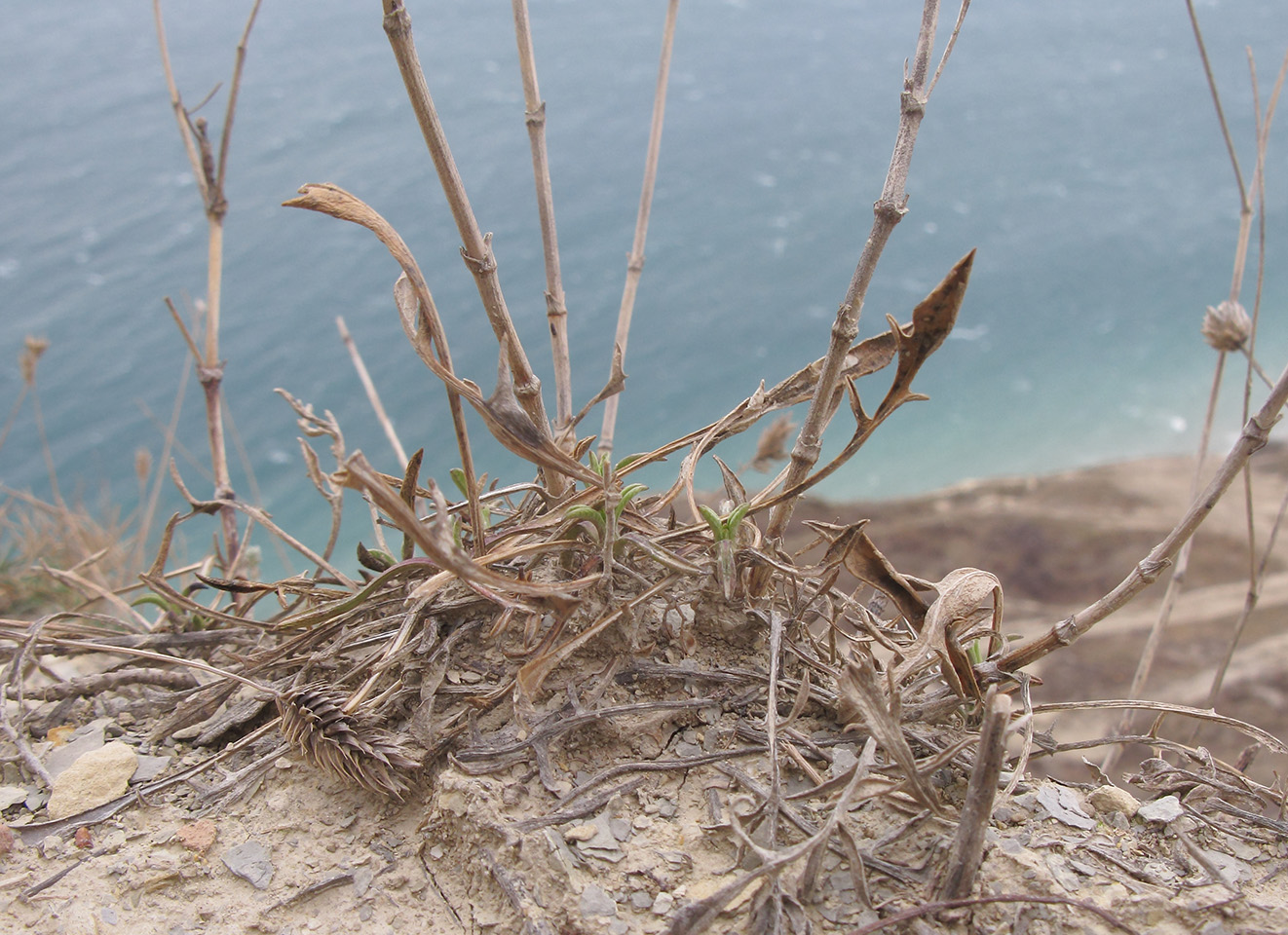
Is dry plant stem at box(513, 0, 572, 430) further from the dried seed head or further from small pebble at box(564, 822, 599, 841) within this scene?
the dried seed head

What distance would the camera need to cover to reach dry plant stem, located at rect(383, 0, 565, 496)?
883mm

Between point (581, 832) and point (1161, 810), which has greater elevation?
point (581, 832)

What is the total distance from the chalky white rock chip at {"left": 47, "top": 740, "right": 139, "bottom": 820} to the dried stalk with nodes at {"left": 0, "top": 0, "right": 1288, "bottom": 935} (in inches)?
1.6

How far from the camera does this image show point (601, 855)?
0.96 m

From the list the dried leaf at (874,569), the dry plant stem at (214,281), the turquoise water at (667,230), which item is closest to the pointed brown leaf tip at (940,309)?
the dried leaf at (874,569)

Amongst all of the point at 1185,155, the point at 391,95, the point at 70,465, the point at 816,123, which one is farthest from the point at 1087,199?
the point at 70,465

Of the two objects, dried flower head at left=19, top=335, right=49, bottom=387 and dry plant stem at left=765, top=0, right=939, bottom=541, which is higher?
dry plant stem at left=765, top=0, right=939, bottom=541

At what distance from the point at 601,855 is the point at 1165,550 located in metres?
0.74

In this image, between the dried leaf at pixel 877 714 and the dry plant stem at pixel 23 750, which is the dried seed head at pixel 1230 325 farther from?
the dry plant stem at pixel 23 750

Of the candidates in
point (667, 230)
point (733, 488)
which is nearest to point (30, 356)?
point (733, 488)

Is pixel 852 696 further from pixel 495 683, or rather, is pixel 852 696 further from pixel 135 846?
pixel 135 846

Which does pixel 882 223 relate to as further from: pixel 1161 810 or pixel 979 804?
pixel 1161 810

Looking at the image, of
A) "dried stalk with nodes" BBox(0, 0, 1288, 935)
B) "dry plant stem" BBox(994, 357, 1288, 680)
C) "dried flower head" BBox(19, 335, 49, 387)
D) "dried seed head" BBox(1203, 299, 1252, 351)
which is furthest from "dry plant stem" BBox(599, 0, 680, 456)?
"dried flower head" BBox(19, 335, 49, 387)

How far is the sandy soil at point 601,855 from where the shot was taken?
90 cm
